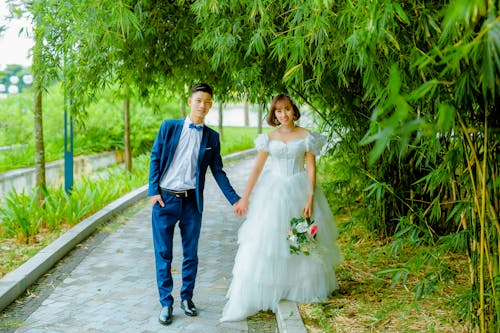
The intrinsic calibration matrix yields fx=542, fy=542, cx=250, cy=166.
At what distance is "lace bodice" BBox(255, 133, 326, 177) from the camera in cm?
401

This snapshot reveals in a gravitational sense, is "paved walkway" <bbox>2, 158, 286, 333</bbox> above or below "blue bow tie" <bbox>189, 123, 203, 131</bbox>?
below

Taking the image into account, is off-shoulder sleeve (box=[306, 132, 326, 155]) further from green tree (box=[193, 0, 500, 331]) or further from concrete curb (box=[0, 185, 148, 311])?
concrete curb (box=[0, 185, 148, 311])

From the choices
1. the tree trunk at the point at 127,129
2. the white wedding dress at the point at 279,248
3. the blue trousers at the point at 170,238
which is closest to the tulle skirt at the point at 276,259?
the white wedding dress at the point at 279,248

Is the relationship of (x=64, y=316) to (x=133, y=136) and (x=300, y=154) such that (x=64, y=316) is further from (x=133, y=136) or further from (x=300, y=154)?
(x=133, y=136)

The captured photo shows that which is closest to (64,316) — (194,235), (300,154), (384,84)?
(194,235)

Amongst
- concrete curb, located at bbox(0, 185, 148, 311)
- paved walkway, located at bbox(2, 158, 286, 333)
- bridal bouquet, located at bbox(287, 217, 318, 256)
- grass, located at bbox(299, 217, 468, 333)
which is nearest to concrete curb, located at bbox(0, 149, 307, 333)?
concrete curb, located at bbox(0, 185, 148, 311)

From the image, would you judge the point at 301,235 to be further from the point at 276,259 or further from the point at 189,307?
the point at 189,307

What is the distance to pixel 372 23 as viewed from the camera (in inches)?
92.7

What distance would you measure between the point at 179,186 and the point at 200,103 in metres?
0.61

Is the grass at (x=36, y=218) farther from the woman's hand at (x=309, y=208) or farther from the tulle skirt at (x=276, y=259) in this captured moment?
the woman's hand at (x=309, y=208)

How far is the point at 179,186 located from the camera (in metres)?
3.87

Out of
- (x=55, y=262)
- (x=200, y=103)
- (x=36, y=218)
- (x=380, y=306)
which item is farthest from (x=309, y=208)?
(x=36, y=218)

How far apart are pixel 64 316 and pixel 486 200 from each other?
2.99 meters

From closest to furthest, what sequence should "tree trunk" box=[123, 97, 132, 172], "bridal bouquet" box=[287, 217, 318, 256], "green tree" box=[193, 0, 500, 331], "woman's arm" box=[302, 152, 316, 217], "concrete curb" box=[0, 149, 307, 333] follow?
1. "green tree" box=[193, 0, 500, 331]
2. "concrete curb" box=[0, 149, 307, 333]
3. "bridal bouquet" box=[287, 217, 318, 256]
4. "woman's arm" box=[302, 152, 316, 217]
5. "tree trunk" box=[123, 97, 132, 172]
